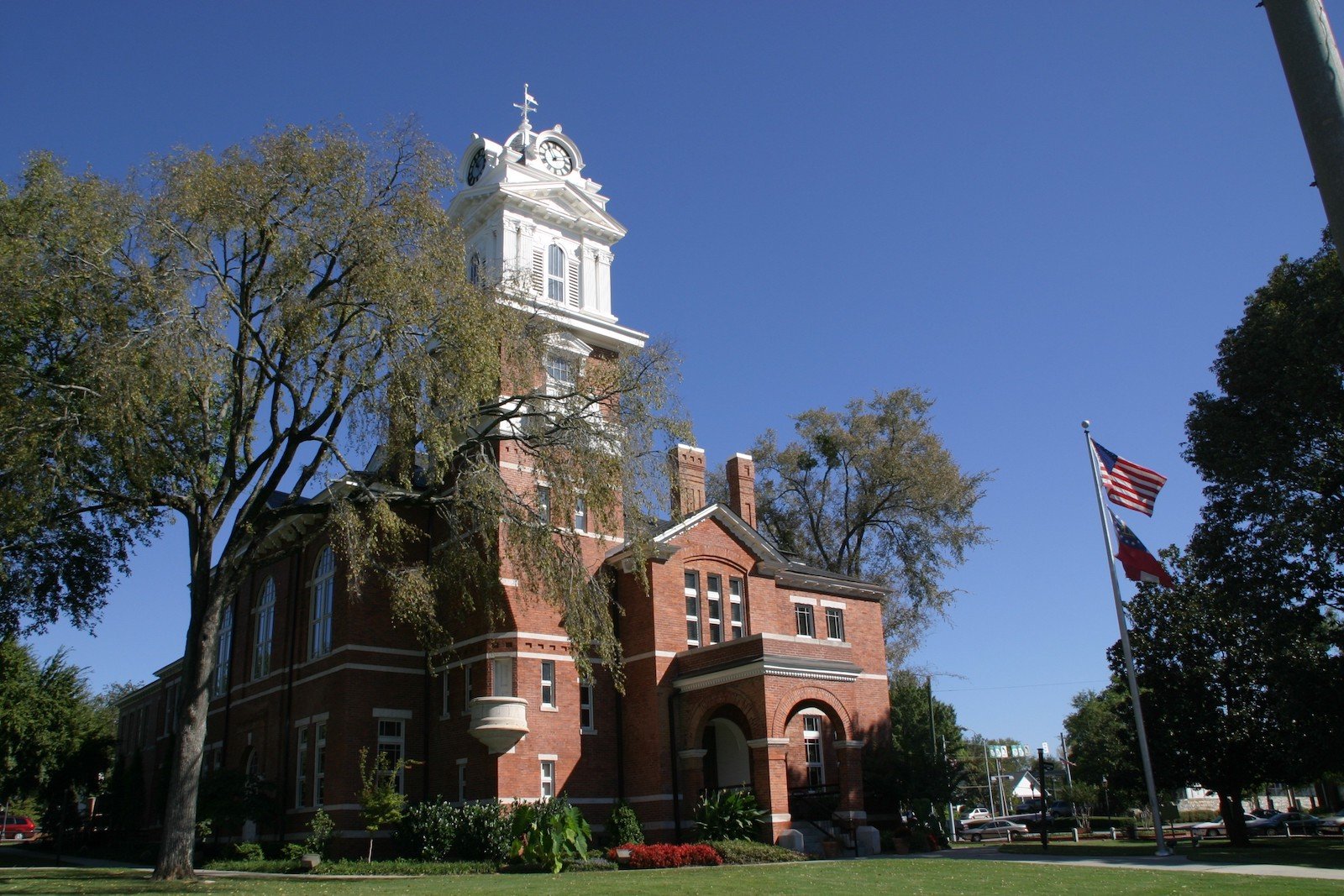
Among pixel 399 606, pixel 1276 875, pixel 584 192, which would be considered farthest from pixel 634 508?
pixel 584 192

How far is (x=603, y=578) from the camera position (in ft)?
98.5

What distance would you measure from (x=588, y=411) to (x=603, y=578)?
7.78 m

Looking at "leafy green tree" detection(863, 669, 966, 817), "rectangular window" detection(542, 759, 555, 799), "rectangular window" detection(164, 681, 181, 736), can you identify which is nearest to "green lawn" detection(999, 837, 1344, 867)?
"leafy green tree" detection(863, 669, 966, 817)

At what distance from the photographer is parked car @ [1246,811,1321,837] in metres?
43.2

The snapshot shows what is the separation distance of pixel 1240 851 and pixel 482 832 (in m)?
19.8

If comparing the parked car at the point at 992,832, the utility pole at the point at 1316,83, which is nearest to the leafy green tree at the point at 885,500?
the parked car at the point at 992,832

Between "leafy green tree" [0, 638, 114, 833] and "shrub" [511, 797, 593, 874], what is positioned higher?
"leafy green tree" [0, 638, 114, 833]

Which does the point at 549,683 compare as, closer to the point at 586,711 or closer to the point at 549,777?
the point at 586,711

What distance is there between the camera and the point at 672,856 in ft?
75.6

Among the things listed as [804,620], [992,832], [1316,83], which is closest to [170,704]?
[804,620]

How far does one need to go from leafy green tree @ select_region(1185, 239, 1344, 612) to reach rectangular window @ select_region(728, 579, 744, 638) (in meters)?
14.2

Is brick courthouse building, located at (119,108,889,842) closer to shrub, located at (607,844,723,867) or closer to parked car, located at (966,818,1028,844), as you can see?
shrub, located at (607,844,723,867)

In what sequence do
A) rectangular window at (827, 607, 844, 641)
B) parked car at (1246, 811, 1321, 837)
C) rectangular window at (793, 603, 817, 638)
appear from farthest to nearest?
parked car at (1246, 811, 1321, 837), rectangular window at (827, 607, 844, 641), rectangular window at (793, 603, 817, 638)

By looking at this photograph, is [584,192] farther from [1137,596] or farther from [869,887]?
[869,887]
